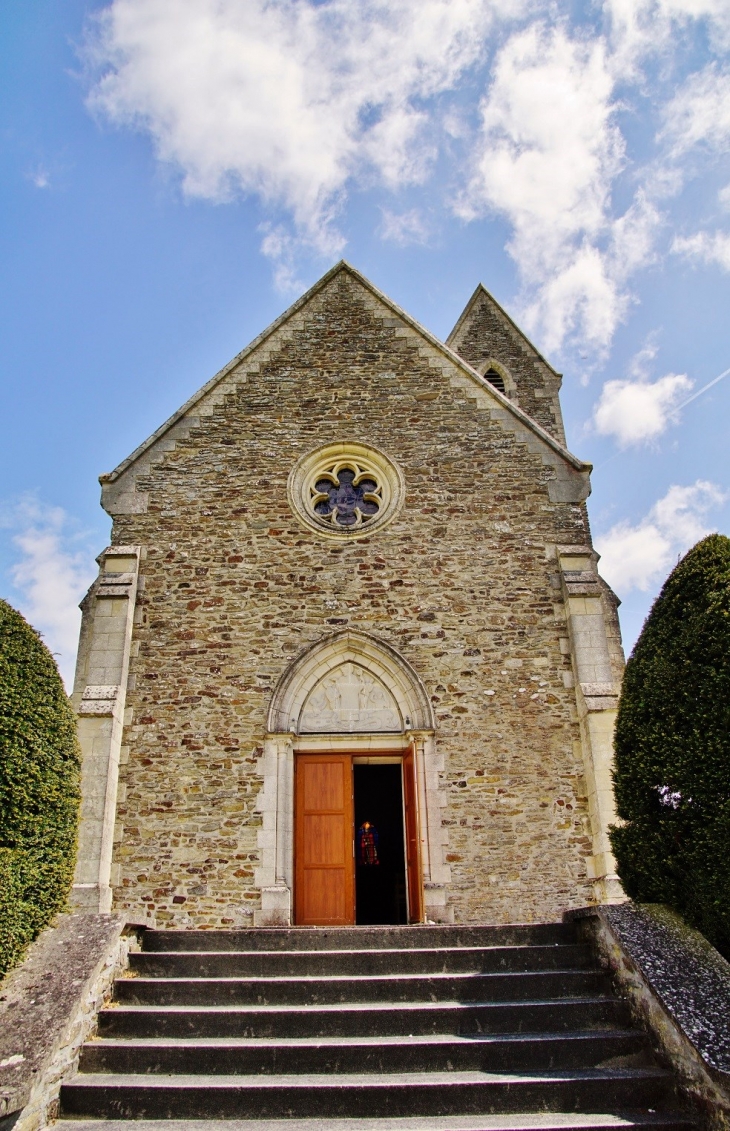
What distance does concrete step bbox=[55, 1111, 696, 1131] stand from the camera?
4297mm

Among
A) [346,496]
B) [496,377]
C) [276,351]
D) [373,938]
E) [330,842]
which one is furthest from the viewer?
[496,377]

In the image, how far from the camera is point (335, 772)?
391 inches

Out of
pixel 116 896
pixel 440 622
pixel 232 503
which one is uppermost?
pixel 232 503

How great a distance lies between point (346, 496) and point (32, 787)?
6.32 metres

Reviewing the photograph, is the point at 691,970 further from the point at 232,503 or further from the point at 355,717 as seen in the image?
the point at 232,503

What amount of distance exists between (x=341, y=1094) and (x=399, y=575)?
Result: 6575 mm

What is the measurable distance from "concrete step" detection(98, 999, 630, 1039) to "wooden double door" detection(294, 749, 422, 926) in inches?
153

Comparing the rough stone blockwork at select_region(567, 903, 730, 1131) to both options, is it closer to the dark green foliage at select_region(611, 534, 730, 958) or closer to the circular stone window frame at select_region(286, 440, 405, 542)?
the dark green foliage at select_region(611, 534, 730, 958)

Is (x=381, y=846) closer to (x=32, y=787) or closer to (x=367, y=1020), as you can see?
(x=367, y=1020)

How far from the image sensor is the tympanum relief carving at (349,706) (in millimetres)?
9953

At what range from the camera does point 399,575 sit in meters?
10.5

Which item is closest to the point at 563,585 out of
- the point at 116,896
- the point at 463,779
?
the point at 463,779

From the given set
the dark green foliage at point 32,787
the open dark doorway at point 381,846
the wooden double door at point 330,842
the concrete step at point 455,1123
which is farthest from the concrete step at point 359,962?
the open dark doorway at point 381,846

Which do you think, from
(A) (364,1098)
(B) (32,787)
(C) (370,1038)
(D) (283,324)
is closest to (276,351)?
(D) (283,324)
